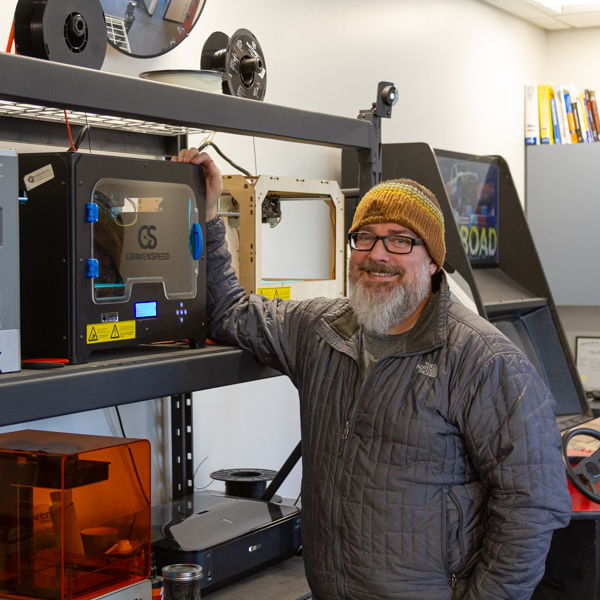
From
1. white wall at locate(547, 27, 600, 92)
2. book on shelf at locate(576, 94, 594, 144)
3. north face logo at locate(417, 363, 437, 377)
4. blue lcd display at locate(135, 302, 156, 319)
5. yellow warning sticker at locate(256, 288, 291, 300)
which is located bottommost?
north face logo at locate(417, 363, 437, 377)

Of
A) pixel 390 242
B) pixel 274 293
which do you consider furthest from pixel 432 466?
pixel 274 293

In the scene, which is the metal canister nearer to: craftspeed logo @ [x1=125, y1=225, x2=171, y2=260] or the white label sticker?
craftspeed logo @ [x1=125, y1=225, x2=171, y2=260]

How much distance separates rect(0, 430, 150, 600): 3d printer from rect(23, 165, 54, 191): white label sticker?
1.53 feet

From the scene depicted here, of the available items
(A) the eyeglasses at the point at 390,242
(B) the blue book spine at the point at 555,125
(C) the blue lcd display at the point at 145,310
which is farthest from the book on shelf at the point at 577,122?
(C) the blue lcd display at the point at 145,310

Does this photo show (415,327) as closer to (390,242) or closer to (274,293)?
(390,242)

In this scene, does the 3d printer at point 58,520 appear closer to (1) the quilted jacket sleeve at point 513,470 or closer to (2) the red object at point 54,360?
(2) the red object at point 54,360

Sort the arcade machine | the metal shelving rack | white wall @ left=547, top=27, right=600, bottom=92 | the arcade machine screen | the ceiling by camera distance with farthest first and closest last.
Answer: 1. white wall @ left=547, top=27, right=600, bottom=92
2. the ceiling
3. the arcade machine screen
4. the arcade machine
5. the metal shelving rack

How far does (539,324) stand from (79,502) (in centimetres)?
246

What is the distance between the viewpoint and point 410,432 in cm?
154

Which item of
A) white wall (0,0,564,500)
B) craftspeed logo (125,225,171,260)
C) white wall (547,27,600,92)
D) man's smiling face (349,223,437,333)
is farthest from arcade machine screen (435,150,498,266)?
craftspeed logo (125,225,171,260)

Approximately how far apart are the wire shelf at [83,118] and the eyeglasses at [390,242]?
413 millimetres

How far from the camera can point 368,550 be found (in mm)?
1557

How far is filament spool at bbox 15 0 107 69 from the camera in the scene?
124 cm

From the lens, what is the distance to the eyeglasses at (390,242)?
1637mm
